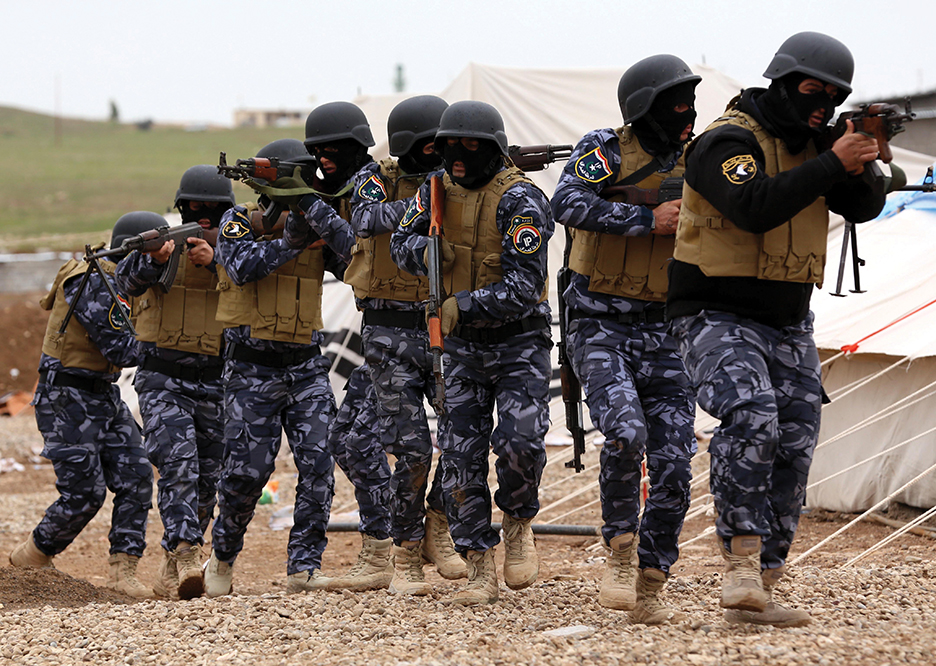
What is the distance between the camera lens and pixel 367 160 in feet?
18.7

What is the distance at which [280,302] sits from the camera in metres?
5.60

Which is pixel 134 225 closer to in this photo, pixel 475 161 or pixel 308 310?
pixel 308 310

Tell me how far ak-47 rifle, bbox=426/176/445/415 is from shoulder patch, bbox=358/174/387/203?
539 millimetres

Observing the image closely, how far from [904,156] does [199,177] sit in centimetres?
726

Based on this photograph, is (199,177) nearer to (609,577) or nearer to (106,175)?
(609,577)

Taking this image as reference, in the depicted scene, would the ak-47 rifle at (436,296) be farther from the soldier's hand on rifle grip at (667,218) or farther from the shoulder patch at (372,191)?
the soldier's hand on rifle grip at (667,218)

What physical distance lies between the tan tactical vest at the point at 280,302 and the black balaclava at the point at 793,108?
8.44ft

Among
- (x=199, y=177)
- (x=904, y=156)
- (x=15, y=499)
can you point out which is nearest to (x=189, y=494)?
(x=199, y=177)

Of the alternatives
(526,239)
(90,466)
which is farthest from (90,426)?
(526,239)

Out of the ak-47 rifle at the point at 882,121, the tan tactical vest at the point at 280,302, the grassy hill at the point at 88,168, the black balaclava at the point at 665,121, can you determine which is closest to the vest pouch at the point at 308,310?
the tan tactical vest at the point at 280,302

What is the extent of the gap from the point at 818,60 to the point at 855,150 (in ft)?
1.16

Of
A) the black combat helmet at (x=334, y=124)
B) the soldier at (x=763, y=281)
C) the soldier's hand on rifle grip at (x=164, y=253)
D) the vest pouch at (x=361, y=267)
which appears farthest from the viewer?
the soldier's hand on rifle grip at (x=164, y=253)

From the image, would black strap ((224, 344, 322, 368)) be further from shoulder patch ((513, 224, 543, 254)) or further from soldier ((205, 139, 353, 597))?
shoulder patch ((513, 224, 543, 254))

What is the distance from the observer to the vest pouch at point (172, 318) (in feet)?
20.4
